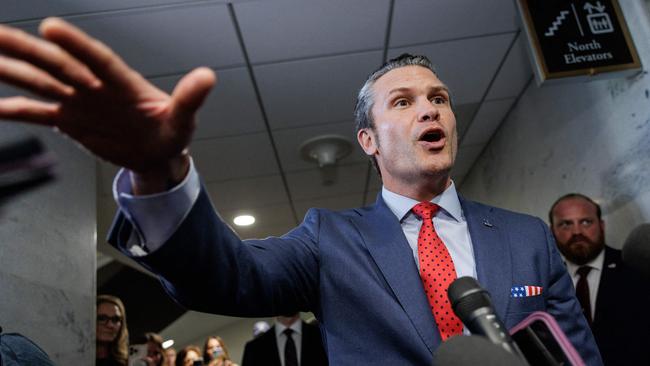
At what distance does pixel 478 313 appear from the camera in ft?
1.98

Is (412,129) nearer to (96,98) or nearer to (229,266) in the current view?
(229,266)

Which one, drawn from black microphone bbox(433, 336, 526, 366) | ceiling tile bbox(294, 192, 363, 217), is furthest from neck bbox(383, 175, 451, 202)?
ceiling tile bbox(294, 192, 363, 217)

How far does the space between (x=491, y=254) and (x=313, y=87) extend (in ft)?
7.15

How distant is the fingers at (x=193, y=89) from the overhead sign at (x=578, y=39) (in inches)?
78.3

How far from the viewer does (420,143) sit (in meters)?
1.23

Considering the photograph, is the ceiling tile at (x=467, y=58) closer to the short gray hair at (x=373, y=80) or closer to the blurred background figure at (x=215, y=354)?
the short gray hair at (x=373, y=80)

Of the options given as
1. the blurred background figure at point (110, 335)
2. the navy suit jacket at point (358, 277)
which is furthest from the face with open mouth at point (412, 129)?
the blurred background figure at point (110, 335)

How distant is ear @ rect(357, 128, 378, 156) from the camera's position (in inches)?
55.4

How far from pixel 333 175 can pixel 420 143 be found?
3160mm

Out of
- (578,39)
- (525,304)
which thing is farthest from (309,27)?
(525,304)

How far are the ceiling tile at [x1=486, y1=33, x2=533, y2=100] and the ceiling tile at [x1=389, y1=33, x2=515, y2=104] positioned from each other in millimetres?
53

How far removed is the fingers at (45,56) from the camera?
0.53m

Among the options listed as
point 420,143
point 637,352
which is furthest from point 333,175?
point 420,143

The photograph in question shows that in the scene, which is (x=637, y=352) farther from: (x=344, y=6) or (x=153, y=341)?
(x=153, y=341)
